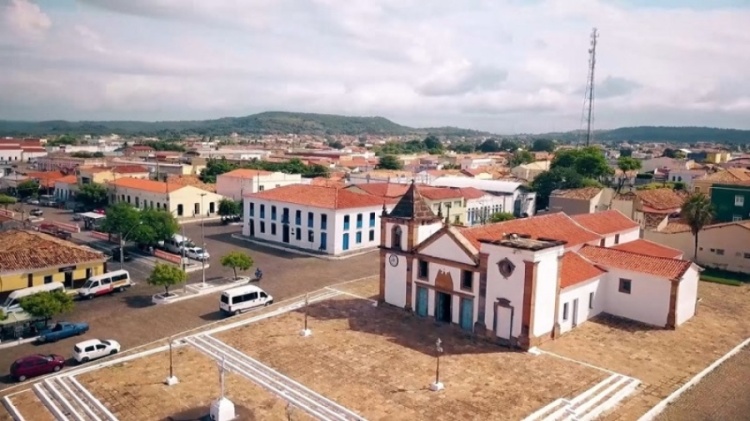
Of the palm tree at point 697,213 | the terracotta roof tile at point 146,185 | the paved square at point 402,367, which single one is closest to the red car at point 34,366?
the paved square at point 402,367

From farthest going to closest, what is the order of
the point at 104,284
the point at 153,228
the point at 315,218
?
1. the point at 315,218
2. the point at 153,228
3. the point at 104,284

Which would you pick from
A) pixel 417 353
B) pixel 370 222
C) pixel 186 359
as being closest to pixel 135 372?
pixel 186 359

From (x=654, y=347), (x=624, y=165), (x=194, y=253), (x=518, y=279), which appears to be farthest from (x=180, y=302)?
(x=624, y=165)

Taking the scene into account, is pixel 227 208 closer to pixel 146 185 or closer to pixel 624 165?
pixel 146 185

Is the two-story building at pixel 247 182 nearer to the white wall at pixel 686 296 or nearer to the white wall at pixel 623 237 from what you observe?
the white wall at pixel 623 237

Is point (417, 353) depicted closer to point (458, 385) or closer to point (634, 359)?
point (458, 385)

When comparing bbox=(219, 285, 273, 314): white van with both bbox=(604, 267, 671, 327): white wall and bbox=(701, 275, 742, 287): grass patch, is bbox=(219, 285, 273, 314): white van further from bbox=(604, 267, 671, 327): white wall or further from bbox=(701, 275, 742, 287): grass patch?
bbox=(701, 275, 742, 287): grass patch
